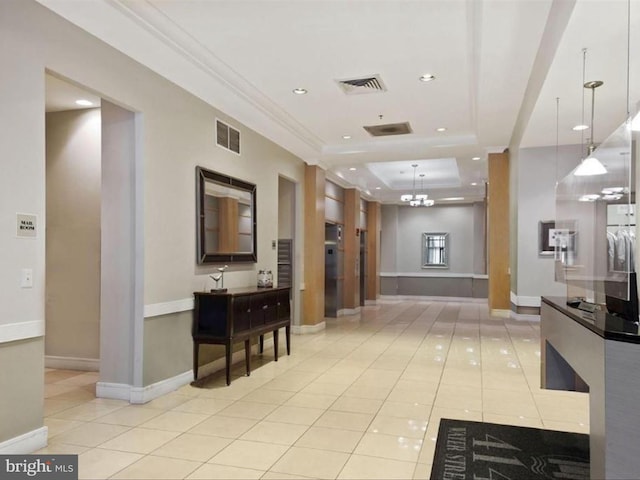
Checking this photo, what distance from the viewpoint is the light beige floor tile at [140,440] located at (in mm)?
3160

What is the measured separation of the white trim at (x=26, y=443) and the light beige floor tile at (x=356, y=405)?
7.13ft

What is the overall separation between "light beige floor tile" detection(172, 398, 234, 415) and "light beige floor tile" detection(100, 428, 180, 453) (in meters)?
0.48

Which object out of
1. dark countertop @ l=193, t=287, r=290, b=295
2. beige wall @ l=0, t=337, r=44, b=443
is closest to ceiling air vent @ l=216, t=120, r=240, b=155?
dark countertop @ l=193, t=287, r=290, b=295

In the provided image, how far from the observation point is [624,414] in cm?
187

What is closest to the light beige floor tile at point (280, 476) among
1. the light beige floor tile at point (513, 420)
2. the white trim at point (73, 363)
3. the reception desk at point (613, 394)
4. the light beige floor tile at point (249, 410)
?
the light beige floor tile at point (249, 410)

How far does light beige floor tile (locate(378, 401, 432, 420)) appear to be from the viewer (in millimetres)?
3833

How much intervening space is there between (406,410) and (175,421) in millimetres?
1911

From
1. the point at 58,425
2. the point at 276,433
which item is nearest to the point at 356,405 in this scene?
the point at 276,433

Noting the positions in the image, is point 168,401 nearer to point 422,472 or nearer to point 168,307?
point 168,307

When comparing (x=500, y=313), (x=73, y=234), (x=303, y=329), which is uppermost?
(x=73, y=234)

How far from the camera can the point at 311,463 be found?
9.64 ft

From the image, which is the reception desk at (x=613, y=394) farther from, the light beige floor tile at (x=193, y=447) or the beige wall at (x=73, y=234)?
the beige wall at (x=73, y=234)

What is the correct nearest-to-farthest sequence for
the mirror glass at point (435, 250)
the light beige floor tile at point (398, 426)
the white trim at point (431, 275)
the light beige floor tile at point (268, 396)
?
1. the light beige floor tile at point (398, 426)
2. the light beige floor tile at point (268, 396)
3. the white trim at point (431, 275)
4. the mirror glass at point (435, 250)

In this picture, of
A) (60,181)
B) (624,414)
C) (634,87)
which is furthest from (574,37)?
(60,181)
